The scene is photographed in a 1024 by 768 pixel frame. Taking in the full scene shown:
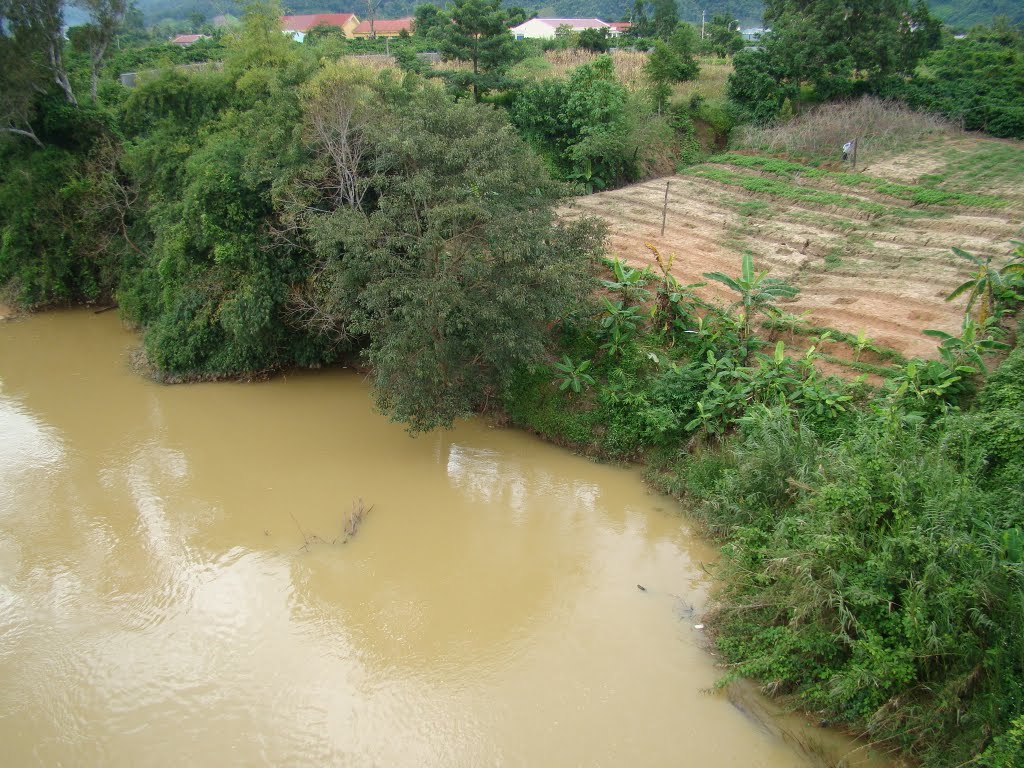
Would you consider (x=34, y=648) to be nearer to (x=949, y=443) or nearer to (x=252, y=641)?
(x=252, y=641)

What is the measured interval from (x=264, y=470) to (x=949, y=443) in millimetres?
8257

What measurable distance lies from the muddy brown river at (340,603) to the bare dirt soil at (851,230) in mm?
4401

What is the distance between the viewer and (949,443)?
277 inches

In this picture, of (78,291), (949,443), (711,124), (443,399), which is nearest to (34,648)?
(443,399)

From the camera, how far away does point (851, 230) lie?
42.1 ft

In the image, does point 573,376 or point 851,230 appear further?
point 851,230

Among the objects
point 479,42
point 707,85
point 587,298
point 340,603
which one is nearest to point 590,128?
point 479,42

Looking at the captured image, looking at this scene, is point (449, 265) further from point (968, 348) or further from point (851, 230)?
point (851, 230)

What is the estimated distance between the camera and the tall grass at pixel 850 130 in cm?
1648

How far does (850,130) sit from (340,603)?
15947 millimetres

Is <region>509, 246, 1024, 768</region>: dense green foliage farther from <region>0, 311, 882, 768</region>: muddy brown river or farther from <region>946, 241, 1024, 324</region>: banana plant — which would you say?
<region>0, 311, 882, 768</region>: muddy brown river

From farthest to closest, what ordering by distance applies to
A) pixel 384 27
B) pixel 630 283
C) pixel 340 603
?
pixel 384 27
pixel 630 283
pixel 340 603

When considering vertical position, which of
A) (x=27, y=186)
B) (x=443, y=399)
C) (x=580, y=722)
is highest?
(x=27, y=186)

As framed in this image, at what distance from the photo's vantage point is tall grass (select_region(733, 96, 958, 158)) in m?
16.5
